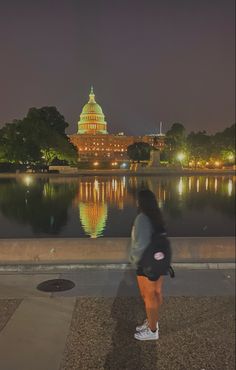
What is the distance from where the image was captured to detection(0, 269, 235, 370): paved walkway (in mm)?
4573

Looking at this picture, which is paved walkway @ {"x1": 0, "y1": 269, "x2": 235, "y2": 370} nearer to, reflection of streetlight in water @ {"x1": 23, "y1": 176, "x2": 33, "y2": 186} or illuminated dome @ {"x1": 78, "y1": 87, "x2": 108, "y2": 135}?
reflection of streetlight in water @ {"x1": 23, "y1": 176, "x2": 33, "y2": 186}

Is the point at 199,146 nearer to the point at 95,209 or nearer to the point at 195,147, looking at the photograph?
the point at 195,147

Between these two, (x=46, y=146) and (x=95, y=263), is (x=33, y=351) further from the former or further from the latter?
(x=46, y=146)

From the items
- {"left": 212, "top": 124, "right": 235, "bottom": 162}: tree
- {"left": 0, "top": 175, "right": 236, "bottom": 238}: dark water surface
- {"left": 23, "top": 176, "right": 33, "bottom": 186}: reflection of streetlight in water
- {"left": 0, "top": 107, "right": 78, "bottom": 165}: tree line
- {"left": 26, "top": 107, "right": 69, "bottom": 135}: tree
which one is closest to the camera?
{"left": 0, "top": 175, "right": 236, "bottom": 238}: dark water surface

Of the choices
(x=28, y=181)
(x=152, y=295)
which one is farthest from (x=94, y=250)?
(x=28, y=181)

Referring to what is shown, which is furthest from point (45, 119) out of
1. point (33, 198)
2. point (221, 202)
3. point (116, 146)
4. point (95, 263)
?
point (116, 146)

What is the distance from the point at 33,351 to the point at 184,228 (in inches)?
529

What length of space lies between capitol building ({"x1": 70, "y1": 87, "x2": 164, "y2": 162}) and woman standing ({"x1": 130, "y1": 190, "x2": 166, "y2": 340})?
165742 millimetres

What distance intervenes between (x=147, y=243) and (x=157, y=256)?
7.2 inches

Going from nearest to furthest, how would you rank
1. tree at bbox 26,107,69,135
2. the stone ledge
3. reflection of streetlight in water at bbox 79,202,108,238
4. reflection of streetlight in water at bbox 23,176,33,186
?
the stone ledge
reflection of streetlight in water at bbox 79,202,108,238
reflection of streetlight in water at bbox 23,176,33,186
tree at bbox 26,107,69,135

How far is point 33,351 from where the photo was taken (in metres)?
4.80

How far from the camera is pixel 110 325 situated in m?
5.49

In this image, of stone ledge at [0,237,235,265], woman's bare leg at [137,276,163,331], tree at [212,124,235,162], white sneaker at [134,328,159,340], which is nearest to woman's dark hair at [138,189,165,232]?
woman's bare leg at [137,276,163,331]

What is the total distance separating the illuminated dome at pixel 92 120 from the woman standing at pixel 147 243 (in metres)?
172
